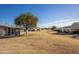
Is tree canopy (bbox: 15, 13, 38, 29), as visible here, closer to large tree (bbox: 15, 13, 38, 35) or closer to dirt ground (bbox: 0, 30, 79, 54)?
large tree (bbox: 15, 13, 38, 35)

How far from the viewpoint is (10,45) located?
5.84m

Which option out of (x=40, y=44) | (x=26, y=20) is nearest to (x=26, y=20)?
(x=26, y=20)

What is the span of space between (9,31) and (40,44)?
1.13 metres

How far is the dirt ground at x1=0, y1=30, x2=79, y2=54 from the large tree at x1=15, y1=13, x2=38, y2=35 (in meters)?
0.29

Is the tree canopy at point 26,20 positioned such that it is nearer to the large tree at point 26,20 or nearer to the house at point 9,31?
the large tree at point 26,20

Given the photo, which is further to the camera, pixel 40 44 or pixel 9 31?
pixel 9 31

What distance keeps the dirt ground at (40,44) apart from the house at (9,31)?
27 centimetres

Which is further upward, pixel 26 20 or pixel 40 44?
pixel 26 20

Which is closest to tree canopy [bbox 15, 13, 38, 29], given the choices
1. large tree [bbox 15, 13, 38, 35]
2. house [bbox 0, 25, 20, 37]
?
large tree [bbox 15, 13, 38, 35]

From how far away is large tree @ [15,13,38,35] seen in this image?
593 centimetres

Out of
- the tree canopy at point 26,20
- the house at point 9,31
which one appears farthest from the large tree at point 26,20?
the house at point 9,31

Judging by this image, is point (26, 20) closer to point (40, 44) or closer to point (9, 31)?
point (9, 31)

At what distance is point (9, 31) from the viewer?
250 inches
